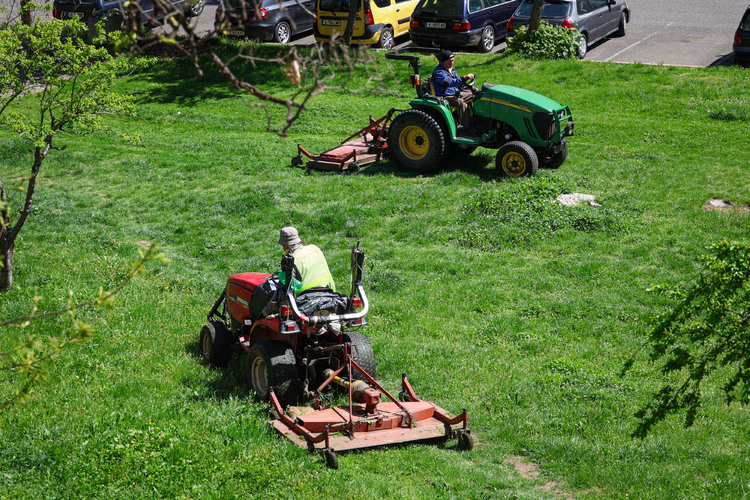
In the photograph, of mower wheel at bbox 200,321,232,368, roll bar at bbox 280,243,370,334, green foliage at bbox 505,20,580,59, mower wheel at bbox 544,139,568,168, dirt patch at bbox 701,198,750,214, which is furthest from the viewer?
green foliage at bbox 505,20,580,59

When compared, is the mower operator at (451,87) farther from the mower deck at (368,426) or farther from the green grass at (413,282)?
the mower deck at (368,426)

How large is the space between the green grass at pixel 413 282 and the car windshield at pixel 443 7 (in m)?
2.34

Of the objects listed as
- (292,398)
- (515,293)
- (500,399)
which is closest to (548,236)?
(515,293)

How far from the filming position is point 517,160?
13.0 metres

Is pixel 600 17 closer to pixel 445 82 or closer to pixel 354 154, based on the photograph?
pixel 445 82

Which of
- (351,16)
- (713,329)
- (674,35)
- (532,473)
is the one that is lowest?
(532,473)

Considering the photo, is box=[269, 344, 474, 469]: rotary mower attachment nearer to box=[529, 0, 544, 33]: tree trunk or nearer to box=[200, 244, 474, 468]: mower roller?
box=[200, 244, 474, 468]: mower roller

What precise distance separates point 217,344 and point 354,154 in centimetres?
714

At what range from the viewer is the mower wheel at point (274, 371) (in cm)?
679

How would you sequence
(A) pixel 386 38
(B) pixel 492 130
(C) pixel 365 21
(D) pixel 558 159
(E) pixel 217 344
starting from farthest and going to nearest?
(A) pixel 386 38 < (C) pixel 365 21 < (D) pixel 558 159 < (B) pixel 492 130 < (E) pixel 217 344

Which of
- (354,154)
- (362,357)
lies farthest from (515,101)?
(362,357)

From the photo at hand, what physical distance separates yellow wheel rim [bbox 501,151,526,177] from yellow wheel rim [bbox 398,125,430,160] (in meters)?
1.49

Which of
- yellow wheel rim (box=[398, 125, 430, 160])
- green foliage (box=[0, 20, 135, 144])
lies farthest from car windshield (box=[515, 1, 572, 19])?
green foliage (box=[0, 20, 135, 144])

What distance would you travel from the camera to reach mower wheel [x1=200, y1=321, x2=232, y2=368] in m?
7.96
